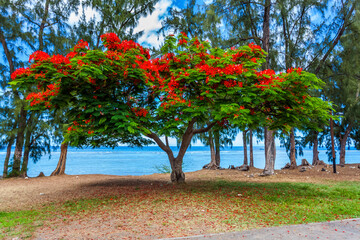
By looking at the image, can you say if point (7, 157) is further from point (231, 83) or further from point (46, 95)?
point (231, 83)

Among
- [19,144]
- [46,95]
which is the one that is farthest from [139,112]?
[19,144]

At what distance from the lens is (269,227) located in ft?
15.2

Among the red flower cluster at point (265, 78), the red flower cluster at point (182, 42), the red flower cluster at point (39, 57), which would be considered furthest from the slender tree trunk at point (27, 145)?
the red flower cluster at point (265, 78)

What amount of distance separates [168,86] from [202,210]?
3.81m

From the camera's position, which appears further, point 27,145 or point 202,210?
point 27,145

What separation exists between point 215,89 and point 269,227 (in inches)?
161

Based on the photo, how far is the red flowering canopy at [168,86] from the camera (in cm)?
677

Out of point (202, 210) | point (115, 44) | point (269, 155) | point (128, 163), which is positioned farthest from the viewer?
point (128, 163)

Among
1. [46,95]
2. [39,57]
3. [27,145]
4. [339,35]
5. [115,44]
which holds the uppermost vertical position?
[339,35]

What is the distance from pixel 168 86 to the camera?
25.0 ft

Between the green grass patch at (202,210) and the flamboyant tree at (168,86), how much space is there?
2095 millimetres

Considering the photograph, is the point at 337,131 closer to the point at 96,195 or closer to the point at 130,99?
the point at 130,99

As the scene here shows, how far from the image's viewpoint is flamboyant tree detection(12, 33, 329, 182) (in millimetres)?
6777

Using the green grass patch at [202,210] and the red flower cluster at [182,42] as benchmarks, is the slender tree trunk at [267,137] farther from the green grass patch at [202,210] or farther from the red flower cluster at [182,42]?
the red flower cluster at [182,42]
